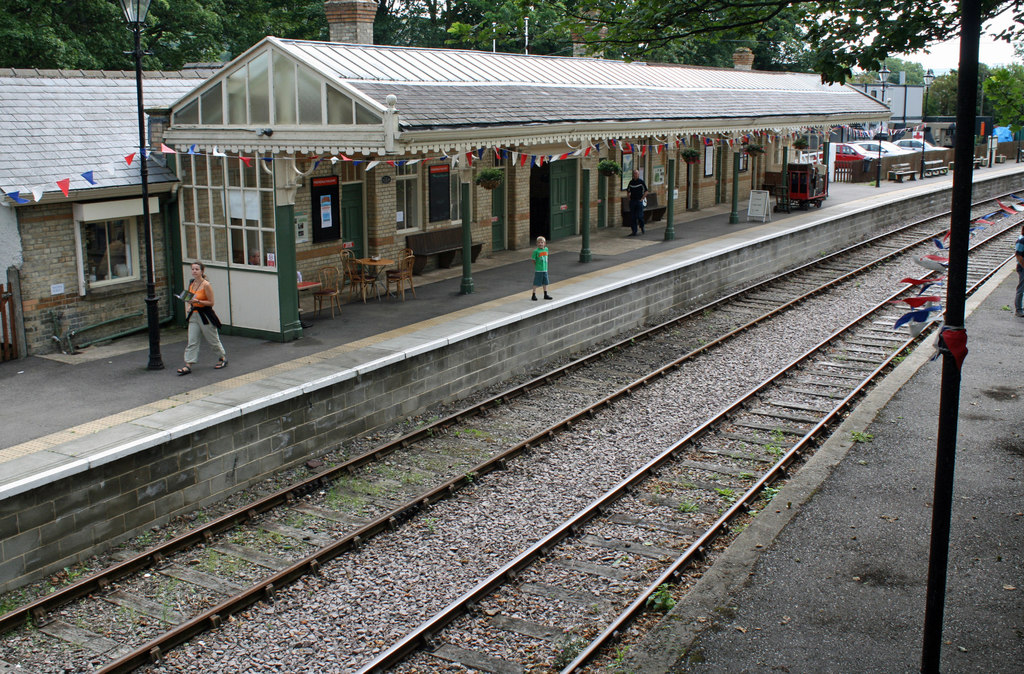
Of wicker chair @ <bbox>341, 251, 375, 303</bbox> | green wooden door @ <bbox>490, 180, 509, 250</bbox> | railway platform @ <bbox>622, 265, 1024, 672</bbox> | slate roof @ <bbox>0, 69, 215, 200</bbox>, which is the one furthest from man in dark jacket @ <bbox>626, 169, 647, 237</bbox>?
railway platform @ <bbox>622, 265, 1024, 672</bbox>

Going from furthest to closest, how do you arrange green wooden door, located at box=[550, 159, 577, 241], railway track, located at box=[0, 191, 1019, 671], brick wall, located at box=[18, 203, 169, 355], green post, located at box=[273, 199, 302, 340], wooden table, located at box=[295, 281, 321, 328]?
green wooden door, located at box=[550, 159, 577, 241], wooden table, located at box=[295, 281, 321, 328], green post, located at box=[273, 199, 302, 340], brick wall, located at box=[18, 203, 169, 355], railway track, located at box=[0, 191, 1019, 671]

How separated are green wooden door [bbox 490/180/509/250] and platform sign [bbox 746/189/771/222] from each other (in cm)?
916

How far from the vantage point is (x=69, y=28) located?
2702cm

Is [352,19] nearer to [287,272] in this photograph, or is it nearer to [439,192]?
[439,192]

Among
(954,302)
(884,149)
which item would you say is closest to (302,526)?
(954,302)

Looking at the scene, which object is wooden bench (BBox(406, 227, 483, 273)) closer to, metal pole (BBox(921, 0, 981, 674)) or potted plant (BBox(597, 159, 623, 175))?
potted plant (BBox(597, 159, 623, 175))

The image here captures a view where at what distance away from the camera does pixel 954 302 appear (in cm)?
620

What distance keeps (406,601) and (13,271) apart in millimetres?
8215

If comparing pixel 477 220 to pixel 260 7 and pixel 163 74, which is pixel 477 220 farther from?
pixel 260 7

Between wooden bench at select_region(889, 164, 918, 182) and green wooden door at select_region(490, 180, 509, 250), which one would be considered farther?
wooden bench at select_region(889, 164, 918, 182)

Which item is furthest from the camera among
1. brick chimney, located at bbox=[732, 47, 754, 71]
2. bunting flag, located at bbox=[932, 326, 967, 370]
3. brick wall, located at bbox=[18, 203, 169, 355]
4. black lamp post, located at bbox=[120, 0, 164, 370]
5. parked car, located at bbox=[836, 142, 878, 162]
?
parked car, located at bbox=[836, 142, 878, 162]

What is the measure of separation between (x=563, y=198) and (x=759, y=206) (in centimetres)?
680

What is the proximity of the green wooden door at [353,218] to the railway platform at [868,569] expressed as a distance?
9.60 metres

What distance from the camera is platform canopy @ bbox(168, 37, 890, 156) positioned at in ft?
45.6
